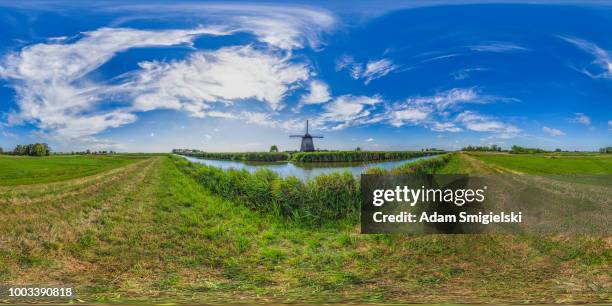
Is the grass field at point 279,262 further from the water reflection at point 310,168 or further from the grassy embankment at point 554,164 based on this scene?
the grassy embankment at point 554,164

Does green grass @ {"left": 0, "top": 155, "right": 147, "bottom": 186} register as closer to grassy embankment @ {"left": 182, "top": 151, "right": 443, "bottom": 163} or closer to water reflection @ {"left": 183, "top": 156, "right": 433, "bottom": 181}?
water reflection @ {"left": 183, "top": 156, "right": 433, "bottom": 181}

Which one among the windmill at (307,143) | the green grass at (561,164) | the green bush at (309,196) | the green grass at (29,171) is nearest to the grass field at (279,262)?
the green bush at (309,196)

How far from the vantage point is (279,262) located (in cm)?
784

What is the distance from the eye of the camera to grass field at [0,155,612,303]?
18.4 ft

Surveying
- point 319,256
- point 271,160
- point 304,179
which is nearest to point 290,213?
point 304,179

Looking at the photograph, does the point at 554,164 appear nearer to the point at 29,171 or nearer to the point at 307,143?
the point at 29,171

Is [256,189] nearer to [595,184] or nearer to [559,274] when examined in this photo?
[559,274]

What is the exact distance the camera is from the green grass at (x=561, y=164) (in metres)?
19.1

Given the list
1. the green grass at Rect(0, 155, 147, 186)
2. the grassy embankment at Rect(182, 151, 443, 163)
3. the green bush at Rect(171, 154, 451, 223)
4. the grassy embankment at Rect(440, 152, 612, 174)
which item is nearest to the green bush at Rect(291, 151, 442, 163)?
the grassy embankment at Rect(182, 151, 443, 163)

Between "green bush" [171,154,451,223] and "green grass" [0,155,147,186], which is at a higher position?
"green grass" [0,155,147,186]

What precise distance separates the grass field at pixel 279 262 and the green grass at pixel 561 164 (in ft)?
41.5

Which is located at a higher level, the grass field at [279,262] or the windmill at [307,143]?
the windmill at [307,143]

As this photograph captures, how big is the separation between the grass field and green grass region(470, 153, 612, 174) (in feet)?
41.5

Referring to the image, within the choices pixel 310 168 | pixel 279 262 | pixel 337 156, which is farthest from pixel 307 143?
pixel 279 262
